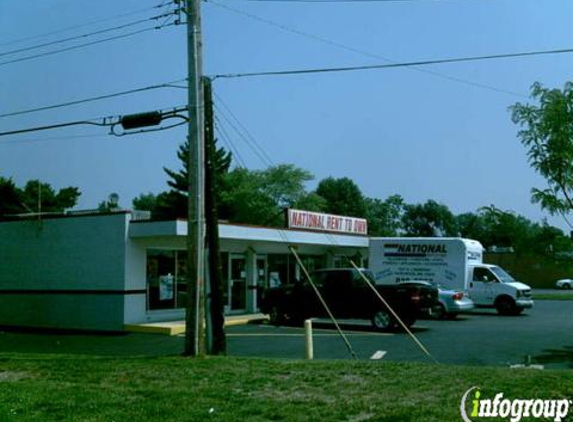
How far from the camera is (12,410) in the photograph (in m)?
9.68

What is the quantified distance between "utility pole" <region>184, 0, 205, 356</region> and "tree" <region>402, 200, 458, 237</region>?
99599mm

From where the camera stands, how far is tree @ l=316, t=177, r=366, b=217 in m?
97.2

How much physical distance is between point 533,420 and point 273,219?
68481 millimetres

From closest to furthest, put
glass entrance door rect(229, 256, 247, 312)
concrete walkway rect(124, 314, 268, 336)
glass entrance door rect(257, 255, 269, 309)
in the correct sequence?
concrete walkway rect(124, 314, 268, 336)
glass entrance door rect(229, 256, 247, 312)
glass entrance door rect(257, 255, 269, 309)

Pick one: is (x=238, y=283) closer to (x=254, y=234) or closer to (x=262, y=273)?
(x=262, y=273)

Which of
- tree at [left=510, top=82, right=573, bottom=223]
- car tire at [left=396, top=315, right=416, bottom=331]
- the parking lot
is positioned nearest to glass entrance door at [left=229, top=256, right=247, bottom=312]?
the parking lot

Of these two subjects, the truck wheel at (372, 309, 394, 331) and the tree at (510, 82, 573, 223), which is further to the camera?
the truck wheel at (372, 309, 394, 331)

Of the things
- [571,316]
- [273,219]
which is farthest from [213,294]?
[273,219]

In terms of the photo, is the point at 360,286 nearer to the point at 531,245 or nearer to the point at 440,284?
the point at 440,284

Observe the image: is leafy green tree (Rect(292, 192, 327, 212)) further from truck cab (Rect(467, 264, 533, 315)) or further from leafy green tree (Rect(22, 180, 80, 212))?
truck cab (Rect(467, 264, 533, 315))

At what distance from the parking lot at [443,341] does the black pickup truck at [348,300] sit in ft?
1.85

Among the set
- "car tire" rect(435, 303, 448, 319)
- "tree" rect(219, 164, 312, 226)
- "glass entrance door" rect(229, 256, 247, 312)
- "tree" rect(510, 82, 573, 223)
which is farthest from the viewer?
"tree" rect(219, 164, 312, 226)

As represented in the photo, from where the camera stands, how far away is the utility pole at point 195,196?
15.1 meters

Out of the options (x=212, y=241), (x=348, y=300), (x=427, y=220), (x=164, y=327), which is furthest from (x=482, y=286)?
(x=427, y=220)
